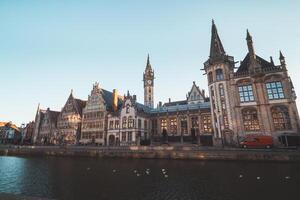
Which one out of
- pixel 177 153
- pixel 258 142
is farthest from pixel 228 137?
pixel 177 153

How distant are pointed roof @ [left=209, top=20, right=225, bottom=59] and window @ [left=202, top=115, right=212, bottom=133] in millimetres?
16782

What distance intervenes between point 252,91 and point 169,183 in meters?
35.2

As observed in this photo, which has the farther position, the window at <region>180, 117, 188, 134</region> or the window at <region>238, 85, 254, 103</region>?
the window at <region>180, 117, 188, 134</region>

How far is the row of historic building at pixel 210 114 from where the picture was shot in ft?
124

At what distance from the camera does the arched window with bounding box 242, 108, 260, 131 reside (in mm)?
38531

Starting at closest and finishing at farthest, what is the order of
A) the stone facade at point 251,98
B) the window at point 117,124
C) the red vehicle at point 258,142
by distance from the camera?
the red vehicle at point 258,142 < the stone facade at point 251,98 < the window at point 117,124

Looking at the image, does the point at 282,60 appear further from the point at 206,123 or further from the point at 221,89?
the point at 206,123

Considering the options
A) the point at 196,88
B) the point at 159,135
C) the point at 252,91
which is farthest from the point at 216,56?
the point at 159,135

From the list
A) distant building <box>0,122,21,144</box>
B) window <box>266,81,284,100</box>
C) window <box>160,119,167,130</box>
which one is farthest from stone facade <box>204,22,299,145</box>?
distant building <box>0,122,21,144</box>

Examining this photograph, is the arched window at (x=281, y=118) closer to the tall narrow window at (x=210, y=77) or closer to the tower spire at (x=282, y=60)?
the tower spire at (x=282, y=60)

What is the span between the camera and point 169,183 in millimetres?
14469

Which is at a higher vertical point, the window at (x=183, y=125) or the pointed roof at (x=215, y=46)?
the pointed roof at (x=215, y=46)

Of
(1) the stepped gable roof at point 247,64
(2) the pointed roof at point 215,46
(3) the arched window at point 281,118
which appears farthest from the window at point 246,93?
(2) the pointed roof at point 215,46

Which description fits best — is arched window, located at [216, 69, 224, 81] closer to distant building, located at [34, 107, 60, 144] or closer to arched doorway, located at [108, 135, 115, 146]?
arched doorway, located at [108, 135, 115, 146]
